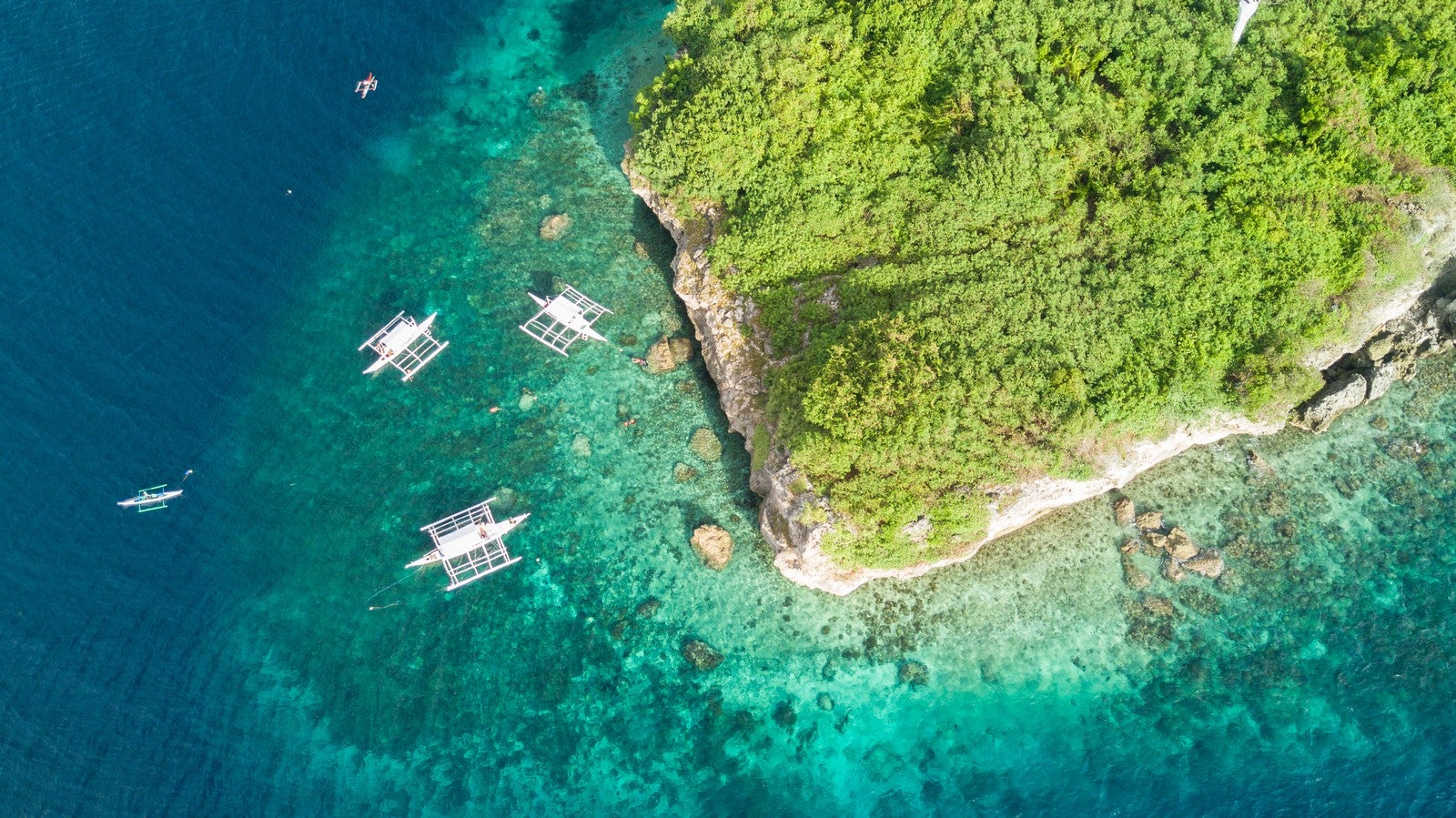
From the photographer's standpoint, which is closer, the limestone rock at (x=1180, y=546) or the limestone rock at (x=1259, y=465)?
the limestone rock at (x=1180, y=546)

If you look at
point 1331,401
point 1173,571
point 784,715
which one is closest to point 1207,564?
point 1173,571

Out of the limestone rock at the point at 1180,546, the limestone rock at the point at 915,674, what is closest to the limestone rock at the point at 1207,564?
the limestone rock at the point at 1180,546

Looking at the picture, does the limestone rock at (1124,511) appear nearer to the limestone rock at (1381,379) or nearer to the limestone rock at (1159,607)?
the limestone rock at (1159,607)

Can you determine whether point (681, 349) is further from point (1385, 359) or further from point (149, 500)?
point (1385, 359)

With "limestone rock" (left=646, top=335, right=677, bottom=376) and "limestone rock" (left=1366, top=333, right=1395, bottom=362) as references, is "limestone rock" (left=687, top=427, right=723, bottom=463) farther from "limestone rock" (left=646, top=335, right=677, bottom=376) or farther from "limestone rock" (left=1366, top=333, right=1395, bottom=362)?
"limestone rock" (left=1366, top=333, right=1395, bottom=362)

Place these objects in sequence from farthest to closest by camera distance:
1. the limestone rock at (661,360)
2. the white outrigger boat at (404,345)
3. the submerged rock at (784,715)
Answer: the white outrigger boat at (404,345), the limestone rock at (661,360), the submerged rock at (784,715)

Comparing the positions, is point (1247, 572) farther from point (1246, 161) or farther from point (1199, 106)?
point (1199, 106)
